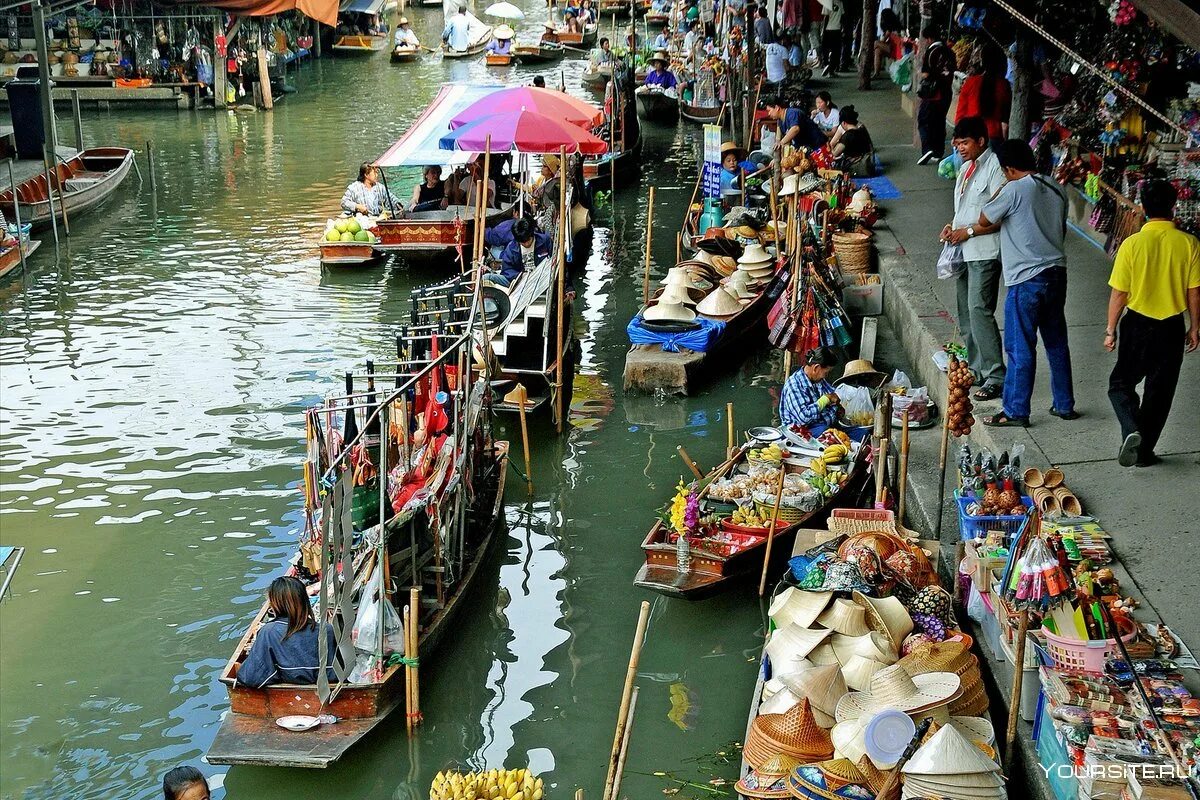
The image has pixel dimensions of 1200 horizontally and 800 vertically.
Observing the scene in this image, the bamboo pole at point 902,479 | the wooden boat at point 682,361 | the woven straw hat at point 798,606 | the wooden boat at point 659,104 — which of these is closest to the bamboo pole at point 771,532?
the bamboo pole at point 902,479

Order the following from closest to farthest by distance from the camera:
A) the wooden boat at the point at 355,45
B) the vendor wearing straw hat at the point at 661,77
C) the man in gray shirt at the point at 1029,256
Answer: the man in gray shirt at the point at 1029,256 < the vendor wearing straw hat at the point at 661,77 < the wooden boat at the point at 355,45

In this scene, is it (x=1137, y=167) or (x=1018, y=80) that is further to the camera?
(x=1018, y=80)

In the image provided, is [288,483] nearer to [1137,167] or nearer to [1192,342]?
[1192,342]

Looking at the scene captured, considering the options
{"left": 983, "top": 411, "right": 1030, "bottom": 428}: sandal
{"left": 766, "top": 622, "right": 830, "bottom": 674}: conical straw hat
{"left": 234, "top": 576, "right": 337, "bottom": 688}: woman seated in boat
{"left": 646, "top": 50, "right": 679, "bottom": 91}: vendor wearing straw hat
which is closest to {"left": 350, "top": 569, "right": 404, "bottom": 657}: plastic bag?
{"left": 234, "top": 576, "right": 337, "bottom": 688}: woman seated in boat

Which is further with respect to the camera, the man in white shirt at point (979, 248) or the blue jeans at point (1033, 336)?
the man in white shirt at point (979, 248)

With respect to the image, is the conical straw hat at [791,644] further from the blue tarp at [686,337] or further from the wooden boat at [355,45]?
the wooden boat at [355,45]

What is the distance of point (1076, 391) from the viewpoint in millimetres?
8242

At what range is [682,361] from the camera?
11383 millimetres

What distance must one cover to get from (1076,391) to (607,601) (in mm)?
3326

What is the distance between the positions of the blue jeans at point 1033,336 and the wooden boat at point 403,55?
1153 inches

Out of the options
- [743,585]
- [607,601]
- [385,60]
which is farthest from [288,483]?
[385,60]

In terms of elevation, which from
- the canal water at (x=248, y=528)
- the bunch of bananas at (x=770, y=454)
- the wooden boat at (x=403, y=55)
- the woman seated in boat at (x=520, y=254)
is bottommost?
the canal water at (x=248, y=528)

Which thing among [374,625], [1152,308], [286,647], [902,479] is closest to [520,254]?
[902,479]

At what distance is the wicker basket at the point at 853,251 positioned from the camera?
12508 mm
